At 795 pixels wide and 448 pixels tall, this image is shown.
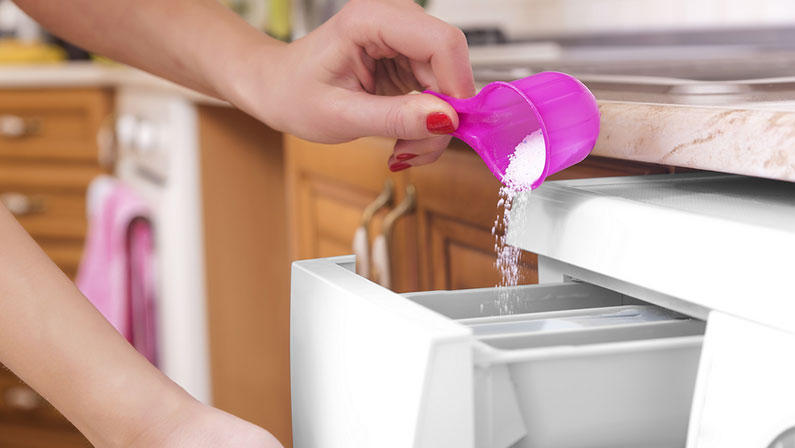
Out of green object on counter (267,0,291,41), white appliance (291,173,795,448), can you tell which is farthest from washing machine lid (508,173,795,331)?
green object on counter (267,0,291,41)

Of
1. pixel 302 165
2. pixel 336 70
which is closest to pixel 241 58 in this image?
pixel 336 70

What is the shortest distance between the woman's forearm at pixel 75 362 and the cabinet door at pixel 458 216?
0.36 meters

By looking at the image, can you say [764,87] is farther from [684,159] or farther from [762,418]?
[762,418]

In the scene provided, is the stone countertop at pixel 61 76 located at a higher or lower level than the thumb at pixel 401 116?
lower

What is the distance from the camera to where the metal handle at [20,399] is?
1.95m

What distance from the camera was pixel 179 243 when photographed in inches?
59.2

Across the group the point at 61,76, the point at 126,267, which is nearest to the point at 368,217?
the point at 126,267

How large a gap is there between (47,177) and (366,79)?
4.93ft

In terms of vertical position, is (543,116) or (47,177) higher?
(543,116)

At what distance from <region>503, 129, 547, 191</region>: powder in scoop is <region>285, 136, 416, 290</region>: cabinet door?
434 mm

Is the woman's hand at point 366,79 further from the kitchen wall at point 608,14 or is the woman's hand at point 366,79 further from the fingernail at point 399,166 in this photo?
the kitchen wall at point 608,14

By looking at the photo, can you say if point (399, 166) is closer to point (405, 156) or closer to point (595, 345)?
point (405, 156)

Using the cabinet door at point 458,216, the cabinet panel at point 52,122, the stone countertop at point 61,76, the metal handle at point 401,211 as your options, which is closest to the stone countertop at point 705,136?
the cabinet door at point 458,216

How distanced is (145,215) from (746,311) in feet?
4.44
